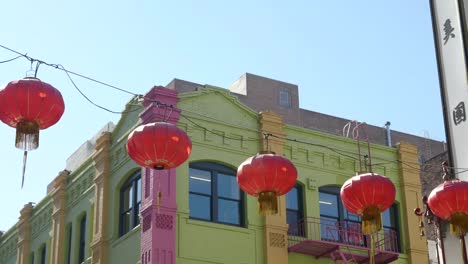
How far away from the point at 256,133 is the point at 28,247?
12149 mm

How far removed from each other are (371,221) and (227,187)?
10499 mm

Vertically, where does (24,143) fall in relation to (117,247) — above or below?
below

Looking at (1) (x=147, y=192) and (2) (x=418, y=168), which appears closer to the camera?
(1) (x=147, y=192)

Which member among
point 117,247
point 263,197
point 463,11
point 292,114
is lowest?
point 263,197

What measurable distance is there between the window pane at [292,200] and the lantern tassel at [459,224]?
1172 centimetres

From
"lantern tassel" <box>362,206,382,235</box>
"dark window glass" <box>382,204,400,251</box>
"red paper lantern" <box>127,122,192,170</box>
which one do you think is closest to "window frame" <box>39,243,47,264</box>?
"dark window glass" <box>382,204,400,251</box>

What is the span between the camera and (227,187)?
94.4ft

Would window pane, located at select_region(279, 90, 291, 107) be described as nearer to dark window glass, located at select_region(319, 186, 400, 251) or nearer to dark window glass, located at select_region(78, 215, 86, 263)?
dark window glass, located at select_region(319, 186, 400, 251)

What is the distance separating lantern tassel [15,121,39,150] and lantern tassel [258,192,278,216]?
15.3ft

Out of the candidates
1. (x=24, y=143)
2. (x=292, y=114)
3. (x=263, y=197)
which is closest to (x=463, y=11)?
(x=263, y=197)

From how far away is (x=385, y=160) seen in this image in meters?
32.0

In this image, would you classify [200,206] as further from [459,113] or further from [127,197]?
[459,113]

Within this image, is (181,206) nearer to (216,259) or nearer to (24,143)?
(216,259)

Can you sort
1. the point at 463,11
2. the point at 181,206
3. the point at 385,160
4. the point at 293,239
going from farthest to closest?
the point at 385,160 < the point at 293,239 < the point at 181,206 < the point at 463,11
